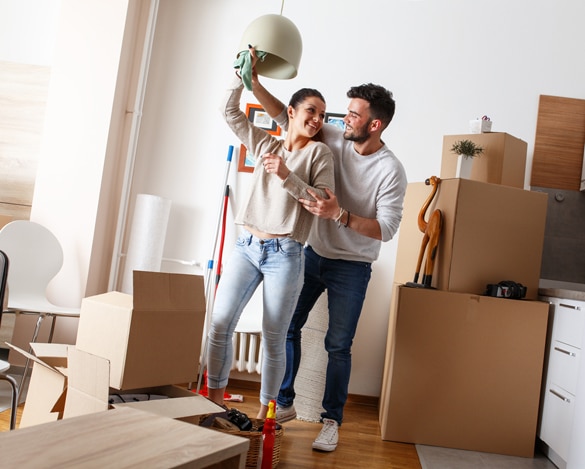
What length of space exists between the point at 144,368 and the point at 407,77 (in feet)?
8.21

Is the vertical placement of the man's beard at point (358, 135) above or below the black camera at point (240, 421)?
above

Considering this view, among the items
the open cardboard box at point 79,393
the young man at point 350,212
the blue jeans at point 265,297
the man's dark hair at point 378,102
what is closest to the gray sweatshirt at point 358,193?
the young man at point 350,212

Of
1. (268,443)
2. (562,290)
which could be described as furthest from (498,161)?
(268,443)

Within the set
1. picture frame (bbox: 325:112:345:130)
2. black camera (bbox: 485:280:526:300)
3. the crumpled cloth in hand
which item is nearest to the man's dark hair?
the crumpled cloth in hand

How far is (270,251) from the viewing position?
2.31m

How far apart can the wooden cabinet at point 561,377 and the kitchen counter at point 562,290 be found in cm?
3

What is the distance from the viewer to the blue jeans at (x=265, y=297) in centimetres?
231

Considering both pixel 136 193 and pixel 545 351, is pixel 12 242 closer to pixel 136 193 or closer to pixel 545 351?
pixel 136 193

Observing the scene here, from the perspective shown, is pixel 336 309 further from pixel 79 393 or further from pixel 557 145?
pixel 557 145

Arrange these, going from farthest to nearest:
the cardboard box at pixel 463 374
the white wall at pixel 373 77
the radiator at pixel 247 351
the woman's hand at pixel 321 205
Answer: the white wall at pixel 373 77
the radiator at pixel 247 351
the cardboard box at pixel 463 374
the woman's hand at pixel 321 205

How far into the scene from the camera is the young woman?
7.57 feet

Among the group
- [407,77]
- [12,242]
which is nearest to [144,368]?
[12,242]

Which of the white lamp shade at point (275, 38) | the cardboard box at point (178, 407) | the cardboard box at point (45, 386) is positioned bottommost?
the cardboard box at point (45, 386)

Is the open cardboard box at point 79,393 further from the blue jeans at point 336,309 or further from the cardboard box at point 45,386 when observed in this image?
the blue jeans at point 336,309
